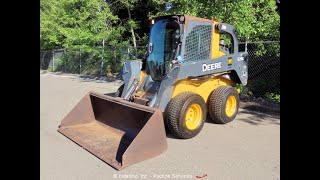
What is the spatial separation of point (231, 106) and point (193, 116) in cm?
149

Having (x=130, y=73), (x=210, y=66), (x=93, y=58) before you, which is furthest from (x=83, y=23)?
→ (x=210, y=66)

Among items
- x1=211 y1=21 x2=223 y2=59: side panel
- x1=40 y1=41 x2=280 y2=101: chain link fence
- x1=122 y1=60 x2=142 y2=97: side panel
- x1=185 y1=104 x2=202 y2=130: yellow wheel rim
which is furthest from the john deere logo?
x1=40 y1=41 x2=280 y2=101: chain link fence

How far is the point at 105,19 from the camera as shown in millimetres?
17875

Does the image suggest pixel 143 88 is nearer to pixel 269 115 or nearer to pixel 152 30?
pixel 152 30

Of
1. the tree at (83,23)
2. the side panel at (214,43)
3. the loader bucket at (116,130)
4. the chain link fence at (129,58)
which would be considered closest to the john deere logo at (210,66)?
the side panel at (214,43)

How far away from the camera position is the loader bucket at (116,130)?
446 centimetres

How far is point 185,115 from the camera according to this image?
537cm

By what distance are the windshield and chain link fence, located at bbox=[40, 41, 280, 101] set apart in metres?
4.56

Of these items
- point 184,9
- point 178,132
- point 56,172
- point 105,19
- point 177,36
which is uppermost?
point 105,19

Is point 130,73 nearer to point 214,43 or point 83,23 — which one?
point 214,43

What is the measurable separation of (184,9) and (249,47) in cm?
290
